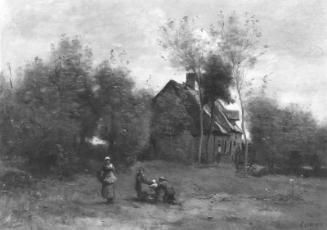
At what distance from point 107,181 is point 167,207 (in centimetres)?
213

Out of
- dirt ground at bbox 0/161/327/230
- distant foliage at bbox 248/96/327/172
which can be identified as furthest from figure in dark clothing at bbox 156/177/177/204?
distant foliage at bbox 248/96/327/172

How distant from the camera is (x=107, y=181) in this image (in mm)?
15312

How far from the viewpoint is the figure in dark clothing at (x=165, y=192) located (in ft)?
52.3

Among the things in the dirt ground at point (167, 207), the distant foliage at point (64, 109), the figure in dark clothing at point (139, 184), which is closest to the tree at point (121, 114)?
the distant foliage at point (64, 109)

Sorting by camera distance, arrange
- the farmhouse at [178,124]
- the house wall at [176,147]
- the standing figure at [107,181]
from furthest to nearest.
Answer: the farmhouse at [178,124], the house wall at [176,147], the standing figure at [107,181]

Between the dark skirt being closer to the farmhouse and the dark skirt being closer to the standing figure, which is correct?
the standing figure

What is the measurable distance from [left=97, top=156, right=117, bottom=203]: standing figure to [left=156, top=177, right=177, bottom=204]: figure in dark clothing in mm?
1575

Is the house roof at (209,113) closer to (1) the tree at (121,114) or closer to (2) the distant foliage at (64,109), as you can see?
(1) the tree at (121,114)

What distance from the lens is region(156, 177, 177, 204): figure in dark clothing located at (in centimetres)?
1593

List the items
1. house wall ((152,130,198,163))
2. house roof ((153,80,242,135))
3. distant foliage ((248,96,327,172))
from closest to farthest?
house wall ((152,130,198,163)), distant foliage ((248,96,327,172)), house roof ((153,80,242,135))

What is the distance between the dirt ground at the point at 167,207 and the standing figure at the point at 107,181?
351 millimetres

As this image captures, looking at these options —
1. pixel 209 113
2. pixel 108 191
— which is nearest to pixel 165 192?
pixel 108 191
